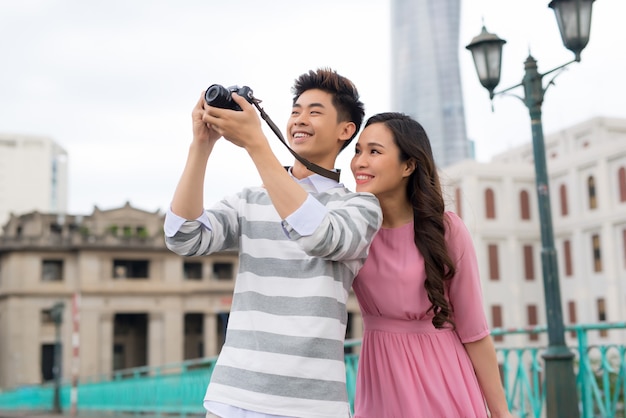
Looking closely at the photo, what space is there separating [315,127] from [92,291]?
48.9 meters

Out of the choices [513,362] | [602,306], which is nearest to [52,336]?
[602,306]

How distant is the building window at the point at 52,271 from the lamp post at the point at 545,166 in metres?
46.3

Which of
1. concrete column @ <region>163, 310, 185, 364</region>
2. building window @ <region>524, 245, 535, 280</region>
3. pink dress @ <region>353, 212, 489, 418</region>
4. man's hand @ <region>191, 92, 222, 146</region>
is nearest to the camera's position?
man's hand @ <region>191, 92, 222, 146</region>

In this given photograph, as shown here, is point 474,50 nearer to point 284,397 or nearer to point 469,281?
point 469,281

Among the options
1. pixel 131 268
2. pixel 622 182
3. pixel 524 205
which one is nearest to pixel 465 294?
pixel 622 182

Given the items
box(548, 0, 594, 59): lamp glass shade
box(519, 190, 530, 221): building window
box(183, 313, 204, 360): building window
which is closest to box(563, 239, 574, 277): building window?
box(519, 190, 530, 221): building window

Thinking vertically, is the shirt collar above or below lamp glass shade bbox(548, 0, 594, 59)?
below

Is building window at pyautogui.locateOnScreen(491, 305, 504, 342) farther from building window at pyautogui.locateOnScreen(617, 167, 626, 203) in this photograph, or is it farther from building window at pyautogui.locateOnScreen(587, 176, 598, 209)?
building window at pyautogui.locateOnScreen(617, 167, 626, 203)

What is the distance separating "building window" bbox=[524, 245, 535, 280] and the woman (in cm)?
4099

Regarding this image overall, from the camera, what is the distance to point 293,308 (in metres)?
2.38

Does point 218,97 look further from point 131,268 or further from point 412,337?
point 131,268

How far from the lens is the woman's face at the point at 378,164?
2.64 m

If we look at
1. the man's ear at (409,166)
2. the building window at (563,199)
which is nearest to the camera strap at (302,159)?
the man's ear at (409,166)

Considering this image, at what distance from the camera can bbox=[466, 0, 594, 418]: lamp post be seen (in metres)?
6.96
